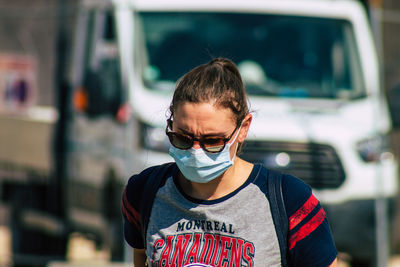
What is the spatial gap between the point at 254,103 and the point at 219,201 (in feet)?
11.4

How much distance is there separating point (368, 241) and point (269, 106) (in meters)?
1.21

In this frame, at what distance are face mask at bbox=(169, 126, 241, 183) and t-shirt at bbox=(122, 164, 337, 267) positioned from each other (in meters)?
0.07

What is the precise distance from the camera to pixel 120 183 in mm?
5820

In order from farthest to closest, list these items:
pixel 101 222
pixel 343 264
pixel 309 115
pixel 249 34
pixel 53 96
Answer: pixel 343 264, pixel 53 96, pixel 101 222, pixel 249 34, pixel 309 115

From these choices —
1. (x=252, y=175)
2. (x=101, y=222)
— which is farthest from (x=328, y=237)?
(x=101, y=222)

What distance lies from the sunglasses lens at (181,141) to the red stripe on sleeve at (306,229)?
0.38 metres

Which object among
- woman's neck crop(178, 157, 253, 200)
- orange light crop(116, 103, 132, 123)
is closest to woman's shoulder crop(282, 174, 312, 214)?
woman's neck crop(178, 157, 253, 200)

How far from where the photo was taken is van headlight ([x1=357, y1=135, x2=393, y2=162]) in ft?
18.1

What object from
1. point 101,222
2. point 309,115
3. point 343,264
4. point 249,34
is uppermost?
point 249,34

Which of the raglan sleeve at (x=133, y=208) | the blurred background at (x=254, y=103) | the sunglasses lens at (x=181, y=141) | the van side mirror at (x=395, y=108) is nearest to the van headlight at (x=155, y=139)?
the blurred background at (x=254, y=103)

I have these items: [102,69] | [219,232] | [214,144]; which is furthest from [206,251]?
[102,69]

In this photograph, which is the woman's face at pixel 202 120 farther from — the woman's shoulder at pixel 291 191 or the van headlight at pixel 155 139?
the van headlight at pixel 155 139

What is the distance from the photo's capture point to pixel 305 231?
207 cm

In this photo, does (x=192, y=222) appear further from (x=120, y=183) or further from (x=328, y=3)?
(x=328, y=3)
